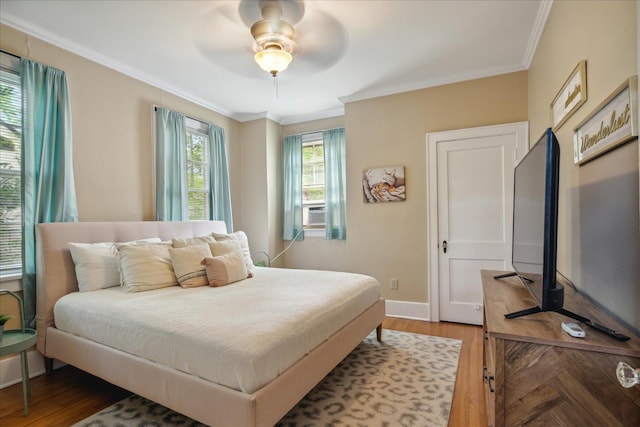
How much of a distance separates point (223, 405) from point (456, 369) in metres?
1.83

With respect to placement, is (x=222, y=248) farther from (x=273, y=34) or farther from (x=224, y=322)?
(x=273, y=34)

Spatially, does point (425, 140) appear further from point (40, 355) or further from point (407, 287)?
point (40, 355)

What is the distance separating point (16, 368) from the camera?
91.7 inches

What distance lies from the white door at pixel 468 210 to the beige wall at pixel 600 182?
1.18m

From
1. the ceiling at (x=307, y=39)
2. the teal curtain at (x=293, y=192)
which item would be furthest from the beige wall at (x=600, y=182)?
the teal curtain at (x=293, y=192)

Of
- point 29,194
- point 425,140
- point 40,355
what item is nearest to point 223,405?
point 40,355

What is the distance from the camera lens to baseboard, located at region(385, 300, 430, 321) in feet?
11.8

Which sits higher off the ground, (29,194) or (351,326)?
(29,194)

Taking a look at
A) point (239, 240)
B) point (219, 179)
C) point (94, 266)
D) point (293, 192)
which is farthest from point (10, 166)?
point (293, 192)

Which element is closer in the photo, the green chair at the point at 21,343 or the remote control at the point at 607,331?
the remote control at the point at 607,331

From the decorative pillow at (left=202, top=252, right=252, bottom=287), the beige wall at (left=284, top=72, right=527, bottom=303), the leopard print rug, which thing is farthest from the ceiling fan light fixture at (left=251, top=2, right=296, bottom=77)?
the leopard print rug

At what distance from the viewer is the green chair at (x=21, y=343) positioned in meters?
1.91

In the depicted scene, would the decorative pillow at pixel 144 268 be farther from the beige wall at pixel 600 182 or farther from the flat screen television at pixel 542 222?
the beige wall at pixel 600 182

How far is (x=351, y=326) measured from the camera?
7.67 feet
